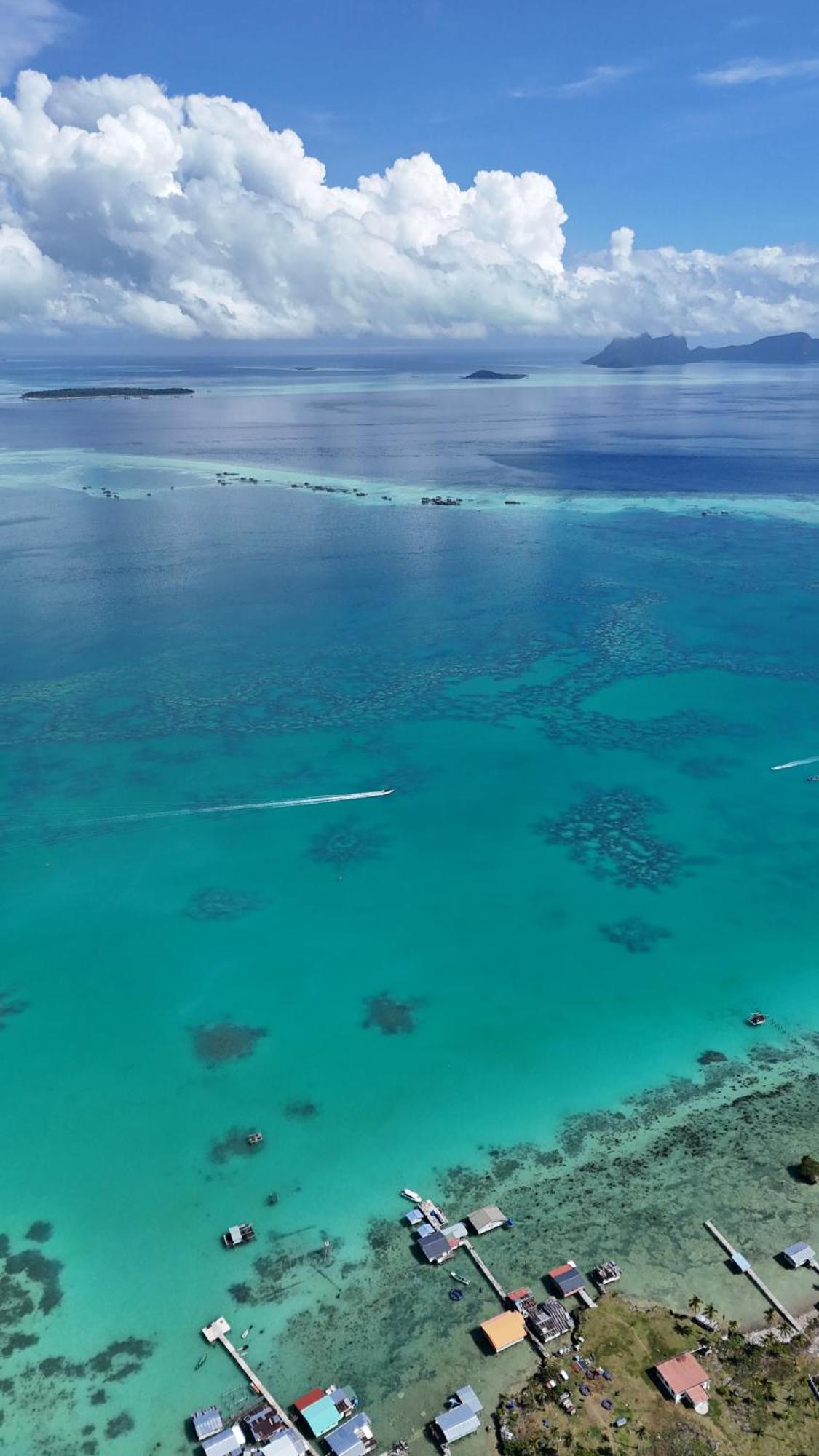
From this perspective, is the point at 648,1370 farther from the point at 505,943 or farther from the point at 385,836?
the point at 385,836

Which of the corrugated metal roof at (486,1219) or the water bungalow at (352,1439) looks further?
the corrugated metal roof at (486,1219)

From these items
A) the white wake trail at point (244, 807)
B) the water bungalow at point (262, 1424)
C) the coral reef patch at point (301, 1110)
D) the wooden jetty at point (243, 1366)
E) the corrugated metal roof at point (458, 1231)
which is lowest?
the wooden jetty at point (243, 1366)

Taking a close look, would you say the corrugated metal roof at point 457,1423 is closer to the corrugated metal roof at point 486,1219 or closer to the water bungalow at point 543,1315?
the water bungalow at point 543,1315

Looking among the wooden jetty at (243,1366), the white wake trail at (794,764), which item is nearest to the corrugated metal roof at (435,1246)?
the wooden jetty at (243,1366)

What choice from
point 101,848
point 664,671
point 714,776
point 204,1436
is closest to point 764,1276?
point 204,1436

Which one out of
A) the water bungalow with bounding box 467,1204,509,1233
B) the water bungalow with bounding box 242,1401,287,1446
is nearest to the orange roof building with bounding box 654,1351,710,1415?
the water bungalow with bounding box 467,1204,509,1233

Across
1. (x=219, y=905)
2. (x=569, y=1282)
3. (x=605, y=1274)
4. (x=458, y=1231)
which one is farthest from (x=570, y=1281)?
(x=219, y=905)

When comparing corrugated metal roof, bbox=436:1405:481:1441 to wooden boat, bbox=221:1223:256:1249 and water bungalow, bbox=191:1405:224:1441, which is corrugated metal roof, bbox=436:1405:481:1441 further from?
wooden boat, bbox=221:1223:256:1249
